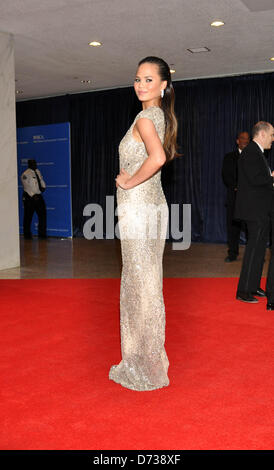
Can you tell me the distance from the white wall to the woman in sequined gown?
436 centimetres

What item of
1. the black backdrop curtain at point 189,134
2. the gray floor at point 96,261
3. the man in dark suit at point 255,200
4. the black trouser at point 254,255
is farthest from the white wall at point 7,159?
the black trouser at point 254,255

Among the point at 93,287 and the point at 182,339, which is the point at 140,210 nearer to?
the point at 182,339

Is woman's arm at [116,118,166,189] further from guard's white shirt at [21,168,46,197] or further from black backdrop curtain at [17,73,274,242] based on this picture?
guard's white shirt at [21,168,46,197]

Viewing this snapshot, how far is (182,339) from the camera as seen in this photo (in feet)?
11.1

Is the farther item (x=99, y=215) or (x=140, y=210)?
(x=99, y=215)

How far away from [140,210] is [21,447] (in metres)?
1.14

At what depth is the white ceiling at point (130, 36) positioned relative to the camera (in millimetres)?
5668

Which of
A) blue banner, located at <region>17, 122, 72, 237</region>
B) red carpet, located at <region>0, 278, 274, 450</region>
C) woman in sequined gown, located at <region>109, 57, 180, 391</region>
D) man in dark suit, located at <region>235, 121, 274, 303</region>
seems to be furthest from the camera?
blue banner, located at <region>17, 122, 72, 237</region>

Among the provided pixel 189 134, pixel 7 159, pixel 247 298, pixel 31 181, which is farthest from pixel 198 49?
pixel 31 181

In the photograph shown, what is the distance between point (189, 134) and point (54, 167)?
326 cm

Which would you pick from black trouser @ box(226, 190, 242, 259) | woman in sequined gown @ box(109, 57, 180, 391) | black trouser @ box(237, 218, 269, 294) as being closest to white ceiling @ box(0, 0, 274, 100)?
black trouser @ box(226, 190, 242, 259)

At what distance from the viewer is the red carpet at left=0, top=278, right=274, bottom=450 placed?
2051mm

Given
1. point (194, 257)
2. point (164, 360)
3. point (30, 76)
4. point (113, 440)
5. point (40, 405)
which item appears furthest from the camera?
point (30, 76)
